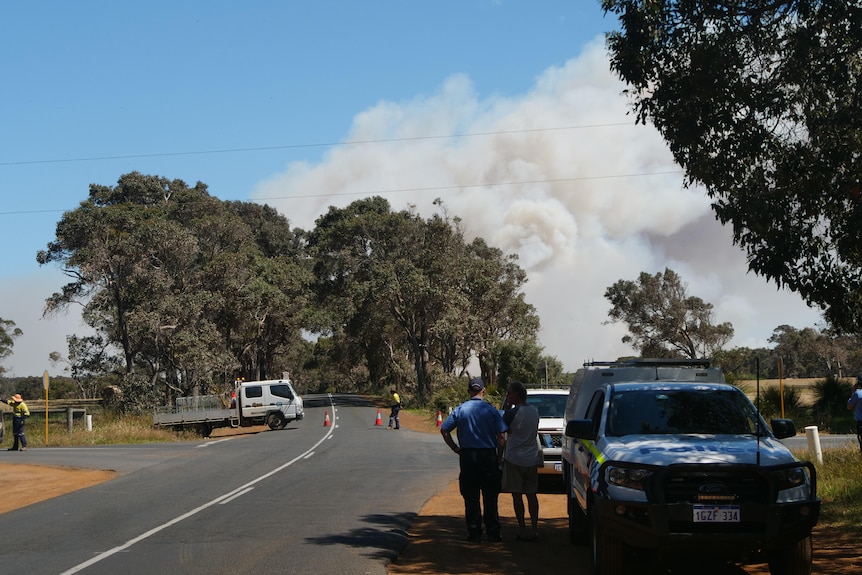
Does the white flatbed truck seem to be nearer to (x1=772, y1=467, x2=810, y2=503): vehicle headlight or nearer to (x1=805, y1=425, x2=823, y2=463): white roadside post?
(x1=805, y1=425, x2=823, y2=463): white roadside post

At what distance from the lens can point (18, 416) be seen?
3112 centimetres

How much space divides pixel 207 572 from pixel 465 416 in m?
3.33

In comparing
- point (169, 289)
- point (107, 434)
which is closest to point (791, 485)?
point (107, 434)

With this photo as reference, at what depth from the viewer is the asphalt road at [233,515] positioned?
31.6 ft

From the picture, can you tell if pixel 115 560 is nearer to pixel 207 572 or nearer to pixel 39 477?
pixel 207 572

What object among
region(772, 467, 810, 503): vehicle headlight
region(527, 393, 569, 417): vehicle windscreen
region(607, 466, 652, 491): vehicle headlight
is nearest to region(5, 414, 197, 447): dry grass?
region(527, 393, 569, 417): vehicle windscreen

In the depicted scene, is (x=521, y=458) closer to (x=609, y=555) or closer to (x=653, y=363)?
(x=653, y=363)

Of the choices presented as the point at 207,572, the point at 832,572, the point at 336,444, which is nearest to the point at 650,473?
the point at 832,572

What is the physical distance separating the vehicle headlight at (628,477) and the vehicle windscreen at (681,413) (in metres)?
1.02

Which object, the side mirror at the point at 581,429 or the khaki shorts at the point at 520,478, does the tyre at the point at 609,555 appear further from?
the khaki shorts at the point at 520,478

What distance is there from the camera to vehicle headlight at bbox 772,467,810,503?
762 centimetres

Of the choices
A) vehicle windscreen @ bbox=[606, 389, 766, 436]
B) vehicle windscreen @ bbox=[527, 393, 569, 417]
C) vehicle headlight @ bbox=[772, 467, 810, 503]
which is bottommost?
vehicle headlight @ bbox=[772, 467, 810, 503]

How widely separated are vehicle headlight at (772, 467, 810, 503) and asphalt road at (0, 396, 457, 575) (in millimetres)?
3768

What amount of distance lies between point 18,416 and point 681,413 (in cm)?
2753
